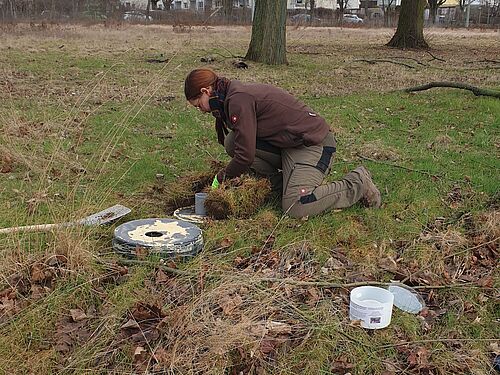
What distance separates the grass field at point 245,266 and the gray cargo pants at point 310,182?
0.10 m

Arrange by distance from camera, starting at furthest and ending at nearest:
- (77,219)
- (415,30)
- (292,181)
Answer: (415,30) < (292,181) < (77,219)

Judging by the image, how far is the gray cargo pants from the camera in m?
4.04

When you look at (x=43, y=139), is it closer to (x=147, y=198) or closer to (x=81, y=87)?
(x=147, y=198)

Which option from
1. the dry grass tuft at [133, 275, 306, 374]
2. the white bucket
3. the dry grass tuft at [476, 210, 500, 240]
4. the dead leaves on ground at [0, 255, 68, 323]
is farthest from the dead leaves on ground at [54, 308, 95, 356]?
the dry grass tuft at [476, 210, 500, 240]

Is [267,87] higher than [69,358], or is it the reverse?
[267,87]

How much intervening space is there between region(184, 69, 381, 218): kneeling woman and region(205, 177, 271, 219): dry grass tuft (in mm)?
107

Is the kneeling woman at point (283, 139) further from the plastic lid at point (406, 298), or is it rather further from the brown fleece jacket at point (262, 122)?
the plastic lid at point (406, 298)

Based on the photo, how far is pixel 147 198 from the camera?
14.9 ft

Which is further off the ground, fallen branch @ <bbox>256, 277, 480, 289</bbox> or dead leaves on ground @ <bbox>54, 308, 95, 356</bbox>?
fallen branch @ <bbox>256, 277, 480, 289</bbox>

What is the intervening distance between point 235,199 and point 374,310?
1512mm

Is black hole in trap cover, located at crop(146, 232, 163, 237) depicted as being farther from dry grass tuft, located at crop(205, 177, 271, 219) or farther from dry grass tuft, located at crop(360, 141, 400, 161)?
dry grass tuft, located at crop(360, 141, 400, 161)

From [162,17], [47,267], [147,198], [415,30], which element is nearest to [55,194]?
[147,198]

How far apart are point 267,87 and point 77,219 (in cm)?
165

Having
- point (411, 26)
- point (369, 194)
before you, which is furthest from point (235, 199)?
point (411, 26)
